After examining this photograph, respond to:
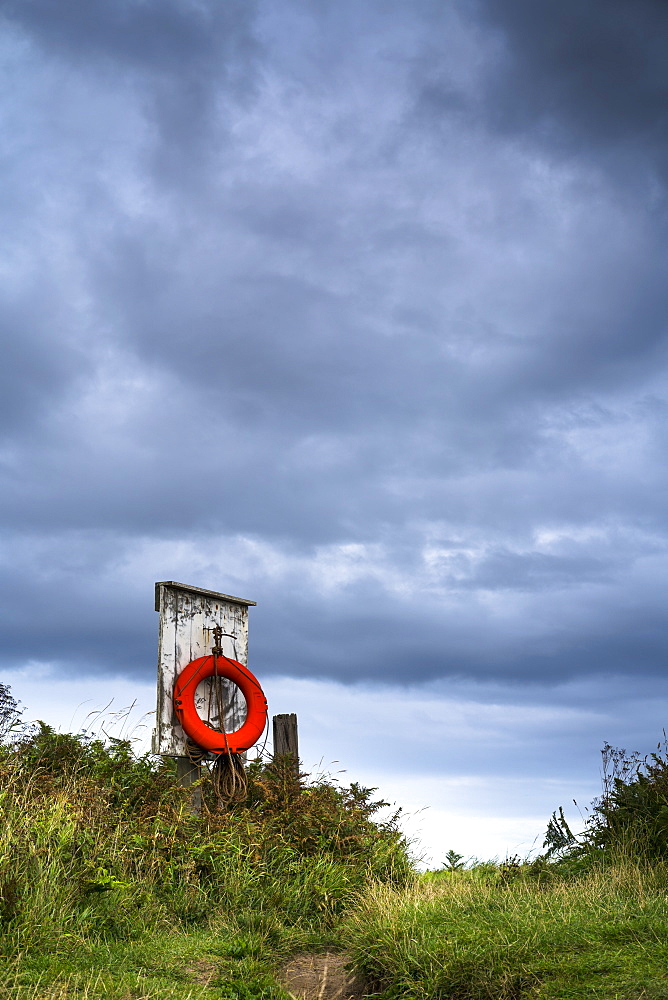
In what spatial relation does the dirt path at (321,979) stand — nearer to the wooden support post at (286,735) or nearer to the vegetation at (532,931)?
the vegetation at (532,931)

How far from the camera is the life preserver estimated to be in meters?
9.55

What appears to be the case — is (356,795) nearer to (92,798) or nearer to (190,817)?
(190,817)

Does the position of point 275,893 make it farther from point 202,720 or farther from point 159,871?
point 202,720

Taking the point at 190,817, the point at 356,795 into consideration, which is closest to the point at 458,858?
the point at 356,795

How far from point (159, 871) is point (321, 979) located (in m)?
1.75

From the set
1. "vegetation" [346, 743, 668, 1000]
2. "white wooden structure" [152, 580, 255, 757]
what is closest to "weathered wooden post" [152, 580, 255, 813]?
"white wooden structure" [152, 580, 255, 757]

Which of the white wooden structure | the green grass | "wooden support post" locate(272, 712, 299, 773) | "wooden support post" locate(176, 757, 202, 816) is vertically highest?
the white wooden structure

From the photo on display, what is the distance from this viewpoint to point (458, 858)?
9125 millimetres

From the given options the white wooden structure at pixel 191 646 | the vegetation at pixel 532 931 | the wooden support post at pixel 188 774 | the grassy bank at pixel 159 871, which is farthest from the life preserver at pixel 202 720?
the vegetation at pixel 532 931

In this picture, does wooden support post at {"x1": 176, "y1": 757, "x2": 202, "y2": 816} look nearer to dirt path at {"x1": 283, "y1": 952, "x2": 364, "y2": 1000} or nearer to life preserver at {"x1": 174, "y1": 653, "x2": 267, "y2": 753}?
life preserver at {"x1": 174, "y1": 653, "x2": 267, "y2": 753}

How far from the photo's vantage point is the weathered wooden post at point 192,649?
375 inches

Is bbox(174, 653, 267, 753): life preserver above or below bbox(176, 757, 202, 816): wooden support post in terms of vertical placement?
above

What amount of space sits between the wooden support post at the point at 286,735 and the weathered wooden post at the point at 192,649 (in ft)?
1.44

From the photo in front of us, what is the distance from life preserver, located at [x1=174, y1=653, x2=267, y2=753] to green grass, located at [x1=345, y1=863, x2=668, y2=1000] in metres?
3.01
